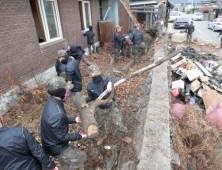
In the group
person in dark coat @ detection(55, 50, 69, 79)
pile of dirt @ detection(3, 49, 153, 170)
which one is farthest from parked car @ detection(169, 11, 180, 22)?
person in dark coat @ detection(55, 50, 69, 79)

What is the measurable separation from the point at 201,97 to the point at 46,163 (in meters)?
4.53

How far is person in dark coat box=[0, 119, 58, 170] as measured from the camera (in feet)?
5.60

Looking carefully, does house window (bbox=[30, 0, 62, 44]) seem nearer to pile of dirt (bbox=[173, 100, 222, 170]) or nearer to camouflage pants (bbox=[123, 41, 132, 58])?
camouflage pants (bbox=[123, 41, 132, 58])

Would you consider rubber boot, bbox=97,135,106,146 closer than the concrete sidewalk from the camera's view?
No

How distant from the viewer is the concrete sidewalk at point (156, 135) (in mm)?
2221

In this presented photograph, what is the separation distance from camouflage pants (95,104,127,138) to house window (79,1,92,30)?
726 centimetres

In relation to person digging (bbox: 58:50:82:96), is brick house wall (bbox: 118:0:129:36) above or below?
above

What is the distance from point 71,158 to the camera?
96.7 inches

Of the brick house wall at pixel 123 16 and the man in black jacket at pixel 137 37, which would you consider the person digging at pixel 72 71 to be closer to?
the man in black jacket at pixel 137 37

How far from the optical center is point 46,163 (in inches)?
82.0

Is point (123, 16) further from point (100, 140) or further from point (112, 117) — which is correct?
point (100, 140)

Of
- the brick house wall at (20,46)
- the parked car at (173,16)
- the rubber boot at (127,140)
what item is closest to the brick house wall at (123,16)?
the brick house wall at (20,46)

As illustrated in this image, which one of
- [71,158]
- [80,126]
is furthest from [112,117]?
[80,126]

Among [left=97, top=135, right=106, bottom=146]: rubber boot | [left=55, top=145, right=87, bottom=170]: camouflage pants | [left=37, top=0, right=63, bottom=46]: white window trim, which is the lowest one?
[left=97, top=135, right=106, bottom=146]: rubber boot
